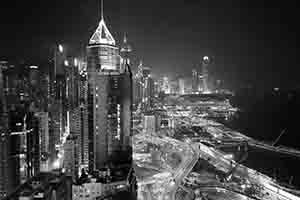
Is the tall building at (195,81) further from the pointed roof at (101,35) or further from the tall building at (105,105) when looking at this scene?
the tall building at (105,105)

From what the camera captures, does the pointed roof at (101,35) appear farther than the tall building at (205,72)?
No

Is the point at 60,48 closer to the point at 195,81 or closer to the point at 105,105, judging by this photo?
the point at 105,105

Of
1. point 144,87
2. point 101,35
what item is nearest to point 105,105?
point 101,35

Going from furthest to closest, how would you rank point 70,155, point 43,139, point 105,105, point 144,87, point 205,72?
point 205,72, point 144,87, point 43,139, point 70,155, point 105,105

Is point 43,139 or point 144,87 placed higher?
point 144,87

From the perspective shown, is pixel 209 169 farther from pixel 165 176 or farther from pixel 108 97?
pixel 108 97

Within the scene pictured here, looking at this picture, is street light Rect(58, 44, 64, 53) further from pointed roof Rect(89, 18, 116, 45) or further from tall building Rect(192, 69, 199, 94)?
tall building Rect(192, 69, 199, 94)

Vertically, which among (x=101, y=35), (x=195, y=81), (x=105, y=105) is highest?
(x=101, y=35)

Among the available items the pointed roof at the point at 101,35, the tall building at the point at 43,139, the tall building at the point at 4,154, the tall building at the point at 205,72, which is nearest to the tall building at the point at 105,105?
the pointed roof at the point at 101,35

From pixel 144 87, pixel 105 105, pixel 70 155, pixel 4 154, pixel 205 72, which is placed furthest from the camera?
pixel 205 72
